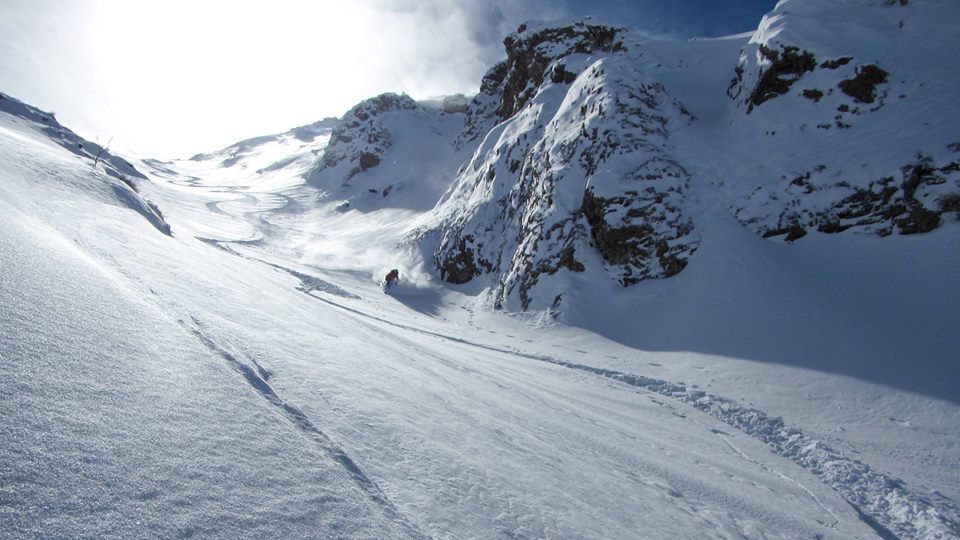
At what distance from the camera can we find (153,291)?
455 centimetres

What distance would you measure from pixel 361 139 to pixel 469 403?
194 feet

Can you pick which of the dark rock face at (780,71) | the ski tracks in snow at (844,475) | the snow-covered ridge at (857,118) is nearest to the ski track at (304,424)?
the ski tracks in snow at (844,475)

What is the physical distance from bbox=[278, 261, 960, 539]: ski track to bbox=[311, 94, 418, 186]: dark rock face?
53.0 meters

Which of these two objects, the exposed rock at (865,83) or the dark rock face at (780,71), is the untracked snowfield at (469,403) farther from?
the dark rock face at (780,71)

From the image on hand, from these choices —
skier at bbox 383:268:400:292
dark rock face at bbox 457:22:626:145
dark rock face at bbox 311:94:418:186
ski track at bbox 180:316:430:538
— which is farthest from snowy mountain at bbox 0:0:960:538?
dark rock face at bbox 311:94:418:186

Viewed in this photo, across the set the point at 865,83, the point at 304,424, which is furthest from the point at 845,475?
the point at 865,83

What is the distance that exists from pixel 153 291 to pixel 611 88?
60.5 feet

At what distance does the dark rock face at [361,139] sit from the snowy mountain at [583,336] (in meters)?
34.2

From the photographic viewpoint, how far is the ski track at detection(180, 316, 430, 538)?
7.76 feet

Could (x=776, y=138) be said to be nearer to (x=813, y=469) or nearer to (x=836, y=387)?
(x=836, y=387)

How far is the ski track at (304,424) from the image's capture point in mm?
2365

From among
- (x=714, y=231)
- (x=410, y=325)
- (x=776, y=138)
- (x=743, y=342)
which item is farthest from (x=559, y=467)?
(x=776, y=138)

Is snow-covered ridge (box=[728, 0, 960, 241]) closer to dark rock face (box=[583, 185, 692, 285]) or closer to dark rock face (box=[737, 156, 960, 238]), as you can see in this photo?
dark rock face (box=[737, 156, 960, 238])

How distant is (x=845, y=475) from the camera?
19.8ft
